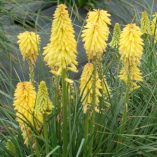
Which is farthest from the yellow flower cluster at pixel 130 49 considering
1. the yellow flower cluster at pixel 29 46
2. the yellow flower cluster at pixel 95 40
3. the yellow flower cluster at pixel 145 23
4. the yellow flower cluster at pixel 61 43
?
the yellow flower cluster at pixel 145 23

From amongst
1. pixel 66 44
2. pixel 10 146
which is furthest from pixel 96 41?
pixel 10 146

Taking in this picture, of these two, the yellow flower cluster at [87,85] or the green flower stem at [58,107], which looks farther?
the green flower stem at [58,107]

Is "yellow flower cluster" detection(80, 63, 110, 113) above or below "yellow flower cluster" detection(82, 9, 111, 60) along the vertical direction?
below

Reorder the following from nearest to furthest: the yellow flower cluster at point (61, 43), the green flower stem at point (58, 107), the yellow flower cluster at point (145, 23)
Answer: the yellow flower cluster at point (61, 43), the green flower stem at point (58, 107), the yellow flower cluster at point (145, 23)

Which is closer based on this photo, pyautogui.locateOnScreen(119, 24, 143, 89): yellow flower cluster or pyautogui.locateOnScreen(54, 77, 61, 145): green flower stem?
pyautogui.locateOnScreen(119, 24, 143, 89): yellow flower cluster

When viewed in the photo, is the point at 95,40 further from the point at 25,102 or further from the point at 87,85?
the point at 25,102

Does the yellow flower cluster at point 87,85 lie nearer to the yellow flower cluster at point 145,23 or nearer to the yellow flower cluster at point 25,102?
the yellow flower cluster at point 25,102

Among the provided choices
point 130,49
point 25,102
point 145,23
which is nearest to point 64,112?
point 25,102

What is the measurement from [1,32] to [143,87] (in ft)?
6.28

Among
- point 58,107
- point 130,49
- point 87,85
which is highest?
point 130,49

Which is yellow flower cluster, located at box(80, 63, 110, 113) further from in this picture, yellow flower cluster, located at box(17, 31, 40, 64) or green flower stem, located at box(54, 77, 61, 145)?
yellow flower cluster, located at box(17, 31, 40, 64)

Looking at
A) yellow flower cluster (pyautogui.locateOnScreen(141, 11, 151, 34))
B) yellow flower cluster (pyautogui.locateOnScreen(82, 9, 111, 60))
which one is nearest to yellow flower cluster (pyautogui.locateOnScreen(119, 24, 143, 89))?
yellow flower cluster (pyautogui.locateOnScreen(82, 9, 111, 60))

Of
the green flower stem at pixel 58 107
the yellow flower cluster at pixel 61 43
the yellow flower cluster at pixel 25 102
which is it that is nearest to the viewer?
the yellow flower cluster at pixel 61 43

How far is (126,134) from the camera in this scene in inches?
106
